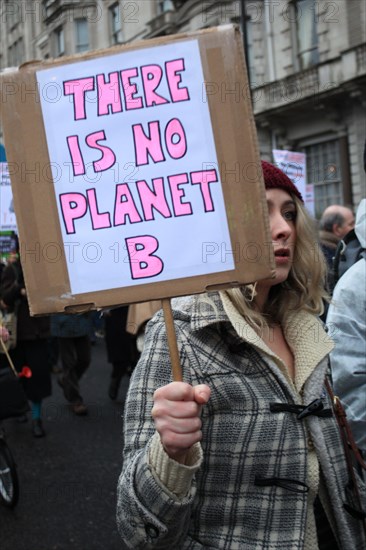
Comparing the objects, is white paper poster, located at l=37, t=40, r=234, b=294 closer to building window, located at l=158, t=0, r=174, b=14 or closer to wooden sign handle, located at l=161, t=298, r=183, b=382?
wooden sign handle, located at l=161, t=298, r=183, b=382

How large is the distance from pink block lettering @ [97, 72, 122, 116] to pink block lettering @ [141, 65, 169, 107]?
6 centimetres

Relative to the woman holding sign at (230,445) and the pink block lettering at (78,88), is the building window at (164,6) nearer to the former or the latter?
the pink block lettering at (78,88)

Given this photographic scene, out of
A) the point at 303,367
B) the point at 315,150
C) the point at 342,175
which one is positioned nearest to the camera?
the point at 303,367

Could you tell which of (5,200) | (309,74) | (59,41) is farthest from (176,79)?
(59,41)

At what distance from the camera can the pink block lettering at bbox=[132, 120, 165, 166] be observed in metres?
1.39

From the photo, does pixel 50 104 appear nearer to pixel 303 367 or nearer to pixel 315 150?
pixel 303 367

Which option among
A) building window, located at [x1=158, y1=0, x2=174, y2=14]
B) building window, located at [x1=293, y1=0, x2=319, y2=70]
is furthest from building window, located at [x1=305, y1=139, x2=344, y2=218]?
building window, located at [x1=158, y1=0, x2=174, y2=14]

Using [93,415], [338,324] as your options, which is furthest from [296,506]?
[93,415]

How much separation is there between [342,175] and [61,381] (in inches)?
472

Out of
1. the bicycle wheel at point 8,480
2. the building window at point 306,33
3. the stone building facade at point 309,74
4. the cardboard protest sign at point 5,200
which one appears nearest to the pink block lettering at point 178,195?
the bicycle wheel at point 8,480

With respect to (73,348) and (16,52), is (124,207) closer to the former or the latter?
(73,348)

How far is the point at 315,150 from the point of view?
17.7 m

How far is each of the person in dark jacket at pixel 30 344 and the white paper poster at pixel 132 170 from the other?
13.8ft

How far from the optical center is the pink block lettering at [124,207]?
1.40 m
